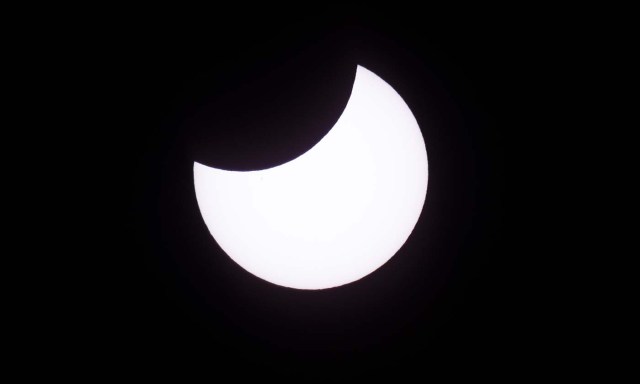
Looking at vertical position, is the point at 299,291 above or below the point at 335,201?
below

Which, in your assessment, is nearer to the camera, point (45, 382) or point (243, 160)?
point (243, 160)

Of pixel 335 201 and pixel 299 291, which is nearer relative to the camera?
pixel 299 291

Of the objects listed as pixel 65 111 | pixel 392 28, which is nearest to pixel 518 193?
pixel 392 28

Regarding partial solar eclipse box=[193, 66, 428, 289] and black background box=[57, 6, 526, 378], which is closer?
black background box=[57, 6, 526, 378]

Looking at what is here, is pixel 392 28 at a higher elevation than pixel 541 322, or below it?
higher

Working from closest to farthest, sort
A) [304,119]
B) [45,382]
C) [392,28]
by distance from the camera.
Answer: [304,119]
[392,28]
[45,382]

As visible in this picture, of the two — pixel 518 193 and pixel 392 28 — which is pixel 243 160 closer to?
pixel 392 28
